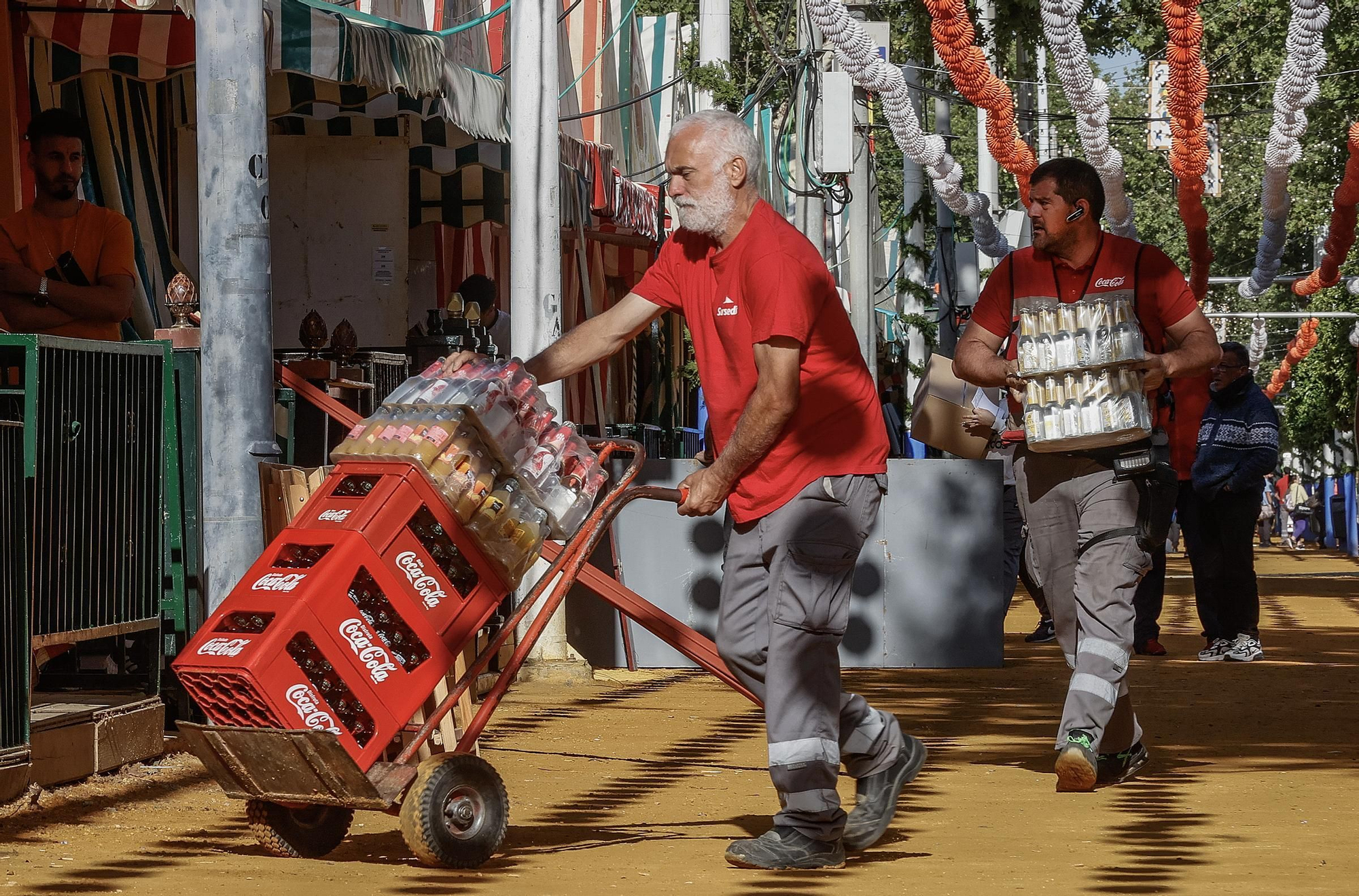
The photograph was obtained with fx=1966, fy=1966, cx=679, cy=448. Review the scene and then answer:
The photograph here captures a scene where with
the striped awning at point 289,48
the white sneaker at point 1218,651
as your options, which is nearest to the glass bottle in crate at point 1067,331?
the striped awning at point 289,48

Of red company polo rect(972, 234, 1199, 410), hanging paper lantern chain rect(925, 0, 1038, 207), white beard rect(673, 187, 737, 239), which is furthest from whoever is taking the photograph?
hanging paper lantern chain rect(925, 0, 1038, 207)

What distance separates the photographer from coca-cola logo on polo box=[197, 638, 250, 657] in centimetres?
504

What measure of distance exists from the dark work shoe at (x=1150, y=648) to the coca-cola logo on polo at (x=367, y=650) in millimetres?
8522

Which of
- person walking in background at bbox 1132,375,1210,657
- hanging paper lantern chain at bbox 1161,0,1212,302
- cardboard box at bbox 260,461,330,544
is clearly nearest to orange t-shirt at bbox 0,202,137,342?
A: cardboard box at bbox 260,461,330,544

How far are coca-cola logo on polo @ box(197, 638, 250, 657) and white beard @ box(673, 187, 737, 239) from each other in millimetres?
1725

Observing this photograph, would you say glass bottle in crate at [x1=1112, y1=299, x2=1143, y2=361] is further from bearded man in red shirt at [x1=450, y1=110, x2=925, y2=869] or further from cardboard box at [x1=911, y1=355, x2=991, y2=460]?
cardboard box at [x1=911, y1=355, x2=991, y2=460]

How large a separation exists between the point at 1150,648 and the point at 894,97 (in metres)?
6.51

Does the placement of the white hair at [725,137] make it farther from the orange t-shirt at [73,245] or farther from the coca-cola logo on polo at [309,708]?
the orange t-shirt at [73,245]

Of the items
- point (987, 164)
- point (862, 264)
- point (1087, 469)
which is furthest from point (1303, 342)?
point (1087, 469)

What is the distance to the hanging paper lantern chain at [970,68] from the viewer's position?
50.9 feet

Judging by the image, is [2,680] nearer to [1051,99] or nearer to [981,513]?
[981,513]

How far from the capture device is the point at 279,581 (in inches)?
204

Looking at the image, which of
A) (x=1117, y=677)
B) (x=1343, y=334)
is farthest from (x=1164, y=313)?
(x=1343, y=334)

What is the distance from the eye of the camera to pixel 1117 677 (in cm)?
691
